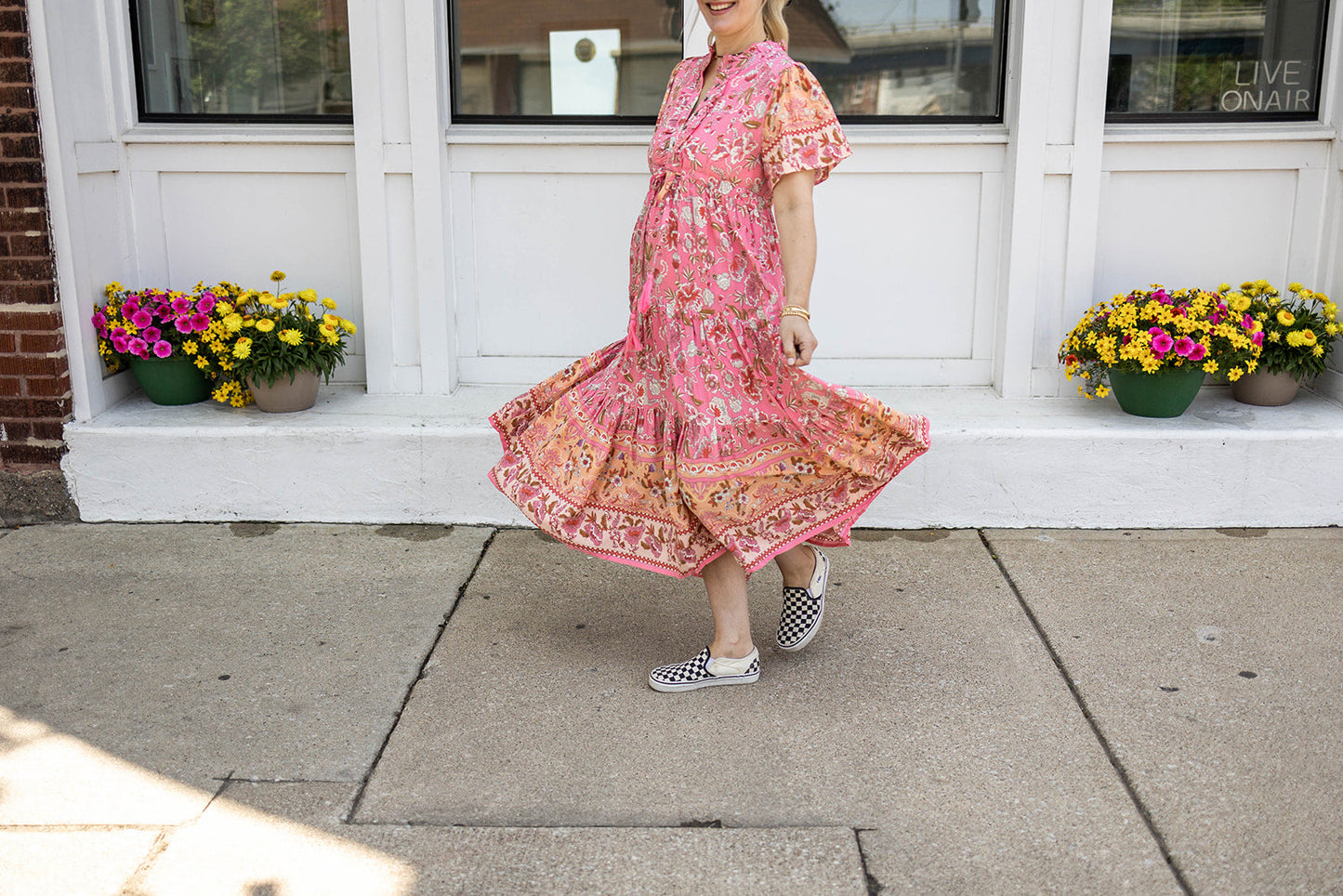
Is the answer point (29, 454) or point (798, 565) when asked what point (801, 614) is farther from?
point (29, 454)

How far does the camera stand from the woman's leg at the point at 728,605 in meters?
3.21

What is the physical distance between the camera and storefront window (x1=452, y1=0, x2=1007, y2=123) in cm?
469

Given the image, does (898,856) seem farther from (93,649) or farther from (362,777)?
(93,649)

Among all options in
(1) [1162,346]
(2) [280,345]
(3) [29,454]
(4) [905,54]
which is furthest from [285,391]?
(1) [1162,346]

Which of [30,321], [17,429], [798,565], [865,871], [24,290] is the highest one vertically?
[24,290]

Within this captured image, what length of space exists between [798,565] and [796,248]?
0.93m

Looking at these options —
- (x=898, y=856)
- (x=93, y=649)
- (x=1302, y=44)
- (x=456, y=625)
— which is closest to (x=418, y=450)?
(x=456, y=625)

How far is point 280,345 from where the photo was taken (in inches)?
176

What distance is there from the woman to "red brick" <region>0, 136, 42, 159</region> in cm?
226

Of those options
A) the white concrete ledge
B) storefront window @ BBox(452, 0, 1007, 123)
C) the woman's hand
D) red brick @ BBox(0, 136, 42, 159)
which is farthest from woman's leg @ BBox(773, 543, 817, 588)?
red brick @ BBox(0, 136, 42, 159)

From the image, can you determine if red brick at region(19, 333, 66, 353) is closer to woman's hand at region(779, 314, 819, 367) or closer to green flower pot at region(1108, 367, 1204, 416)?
woman's hand at region(779, 314, 819, 367)

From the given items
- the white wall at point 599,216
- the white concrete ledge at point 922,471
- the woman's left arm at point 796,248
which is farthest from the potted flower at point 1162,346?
the woman's left arm at point 796,248

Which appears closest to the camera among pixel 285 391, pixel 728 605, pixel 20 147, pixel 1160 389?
pixel 728 605

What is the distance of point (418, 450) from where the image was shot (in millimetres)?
4379
